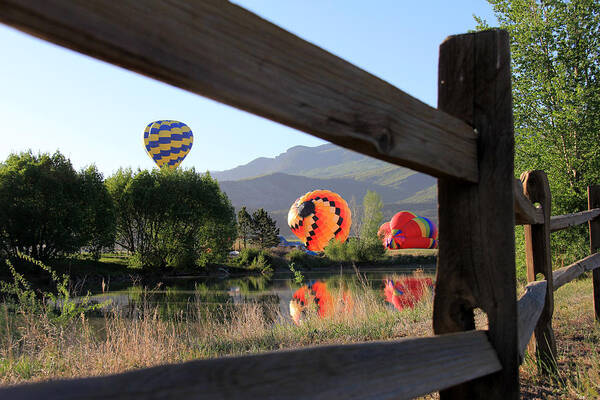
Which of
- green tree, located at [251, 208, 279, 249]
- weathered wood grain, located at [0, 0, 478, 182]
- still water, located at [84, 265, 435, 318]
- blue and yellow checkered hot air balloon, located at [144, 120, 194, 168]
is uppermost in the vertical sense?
blue and yellow checkered hot air balloon, located at [144, 120, 194, 168]

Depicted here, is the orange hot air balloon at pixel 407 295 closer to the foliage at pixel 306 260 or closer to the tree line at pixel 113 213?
the foliage at pixel 306 260

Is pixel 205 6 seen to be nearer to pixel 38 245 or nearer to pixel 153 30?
pixel 153 30

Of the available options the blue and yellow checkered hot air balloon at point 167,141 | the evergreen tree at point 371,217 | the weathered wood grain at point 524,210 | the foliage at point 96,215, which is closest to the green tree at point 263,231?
the evergreen tree at point 371,217

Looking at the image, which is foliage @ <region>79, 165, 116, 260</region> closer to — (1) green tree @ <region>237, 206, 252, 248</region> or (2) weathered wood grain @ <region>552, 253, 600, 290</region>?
(1) green tree @ <region>237, 206, 252, 248</region>

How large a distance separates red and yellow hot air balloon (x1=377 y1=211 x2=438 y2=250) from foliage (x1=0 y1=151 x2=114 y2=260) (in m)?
19.6

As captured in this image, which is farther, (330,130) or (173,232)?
(173,232)

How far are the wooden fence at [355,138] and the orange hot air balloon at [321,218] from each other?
27.2m

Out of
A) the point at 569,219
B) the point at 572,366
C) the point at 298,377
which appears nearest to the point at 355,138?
the point at 298,377

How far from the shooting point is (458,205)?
3.82 ft


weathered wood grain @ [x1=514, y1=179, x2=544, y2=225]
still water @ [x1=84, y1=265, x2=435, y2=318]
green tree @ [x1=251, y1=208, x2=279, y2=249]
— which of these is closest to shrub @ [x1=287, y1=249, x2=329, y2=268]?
green tree @ [x1=251, y1=208, x2=279, y2=249]

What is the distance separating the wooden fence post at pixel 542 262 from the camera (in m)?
2.67

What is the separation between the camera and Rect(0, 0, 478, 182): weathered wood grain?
1.75ft

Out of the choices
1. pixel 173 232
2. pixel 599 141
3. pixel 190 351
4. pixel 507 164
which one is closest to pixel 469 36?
pixel 507 164

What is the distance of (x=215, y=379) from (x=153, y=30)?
17.3 inches
